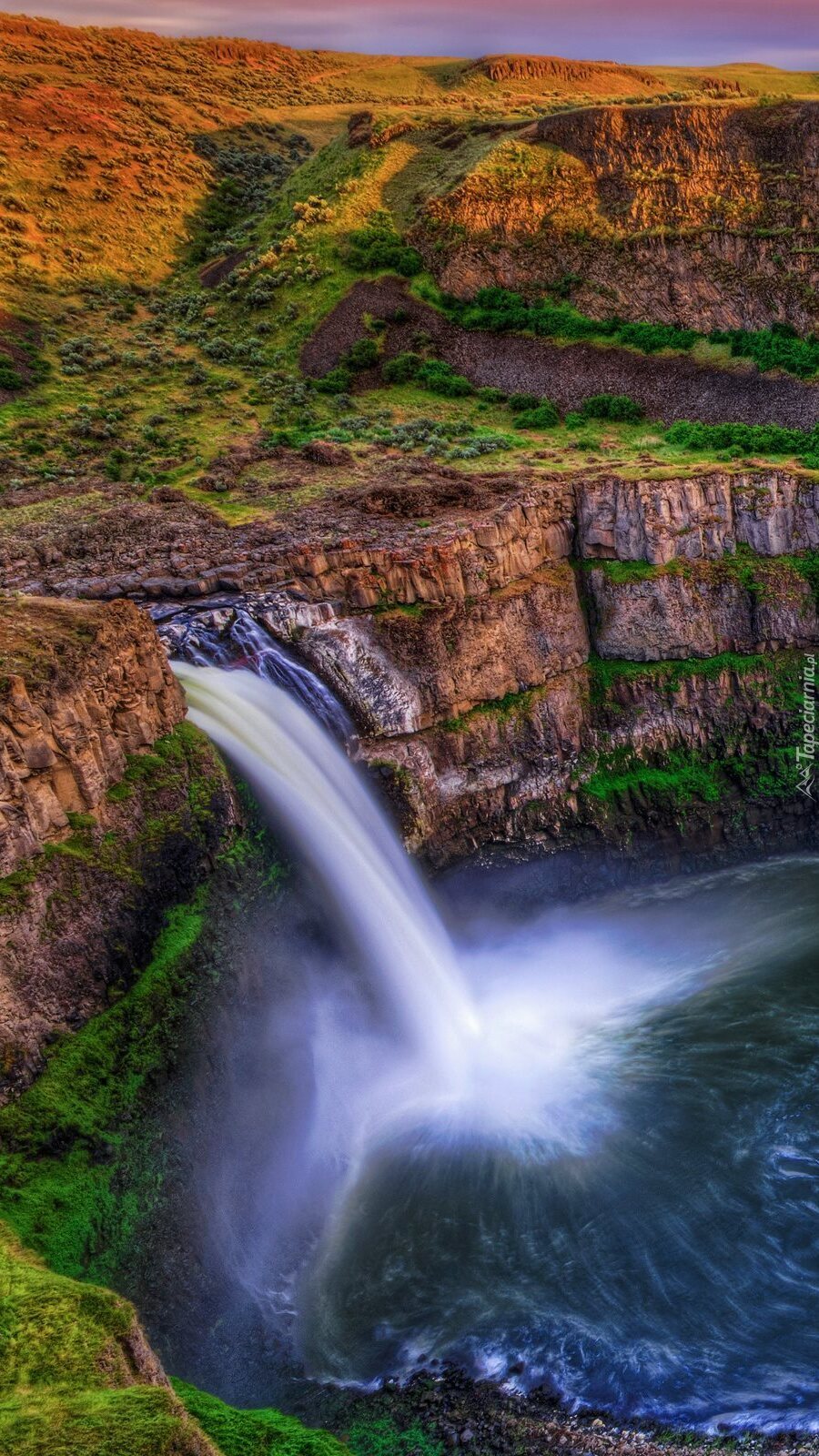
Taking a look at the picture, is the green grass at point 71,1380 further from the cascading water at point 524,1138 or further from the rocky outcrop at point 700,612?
the rocky outcrop at point 700,612

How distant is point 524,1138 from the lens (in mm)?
22812

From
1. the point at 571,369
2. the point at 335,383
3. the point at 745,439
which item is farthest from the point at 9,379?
the point at 745,439

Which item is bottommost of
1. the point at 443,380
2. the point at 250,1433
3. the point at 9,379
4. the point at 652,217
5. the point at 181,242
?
the point at 250,1433

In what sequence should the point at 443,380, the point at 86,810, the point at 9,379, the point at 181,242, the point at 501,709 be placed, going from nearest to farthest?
the point at 86,810 < the point at 501,709 < the point at 9,379 < the point at 443,380 < the point at 181,242

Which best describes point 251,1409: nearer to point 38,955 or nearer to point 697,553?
point 38,955

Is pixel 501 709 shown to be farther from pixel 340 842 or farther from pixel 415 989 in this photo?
pixel 415 989

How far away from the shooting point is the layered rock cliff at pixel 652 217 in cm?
5375

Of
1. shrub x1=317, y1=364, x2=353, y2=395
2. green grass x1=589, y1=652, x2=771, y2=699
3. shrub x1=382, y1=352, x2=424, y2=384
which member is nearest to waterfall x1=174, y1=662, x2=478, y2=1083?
green grass x1=589, y1=652, x2=771, y2=699

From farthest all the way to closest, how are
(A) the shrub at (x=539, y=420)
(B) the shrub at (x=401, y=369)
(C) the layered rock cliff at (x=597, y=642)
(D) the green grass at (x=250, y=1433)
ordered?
1. (B) the shrub at (x=401, y=369)
2. (A) the shrub at (x=539, y=420)
3. (C) the layered rock cliff at (x=597, y=642)
4. (D) the green grass at (x=250, y=1433)

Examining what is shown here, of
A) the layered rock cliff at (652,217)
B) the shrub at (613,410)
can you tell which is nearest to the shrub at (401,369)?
the layered rock cliff at (652,217)

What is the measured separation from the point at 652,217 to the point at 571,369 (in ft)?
35.0

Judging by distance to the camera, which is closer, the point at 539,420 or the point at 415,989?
the point at 415,989

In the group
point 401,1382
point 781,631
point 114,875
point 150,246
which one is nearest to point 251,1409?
point 401,1382

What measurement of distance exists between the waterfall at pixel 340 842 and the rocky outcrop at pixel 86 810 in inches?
69.4
